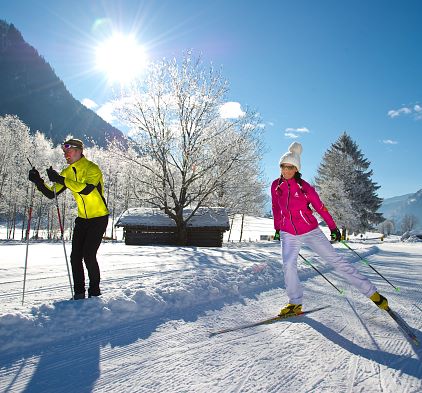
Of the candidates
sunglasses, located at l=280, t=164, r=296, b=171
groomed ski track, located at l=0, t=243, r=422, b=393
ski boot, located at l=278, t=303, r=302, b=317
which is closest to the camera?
groomed ski track, located at l=0, t=243, r=422, b=393

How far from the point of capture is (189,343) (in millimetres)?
2740

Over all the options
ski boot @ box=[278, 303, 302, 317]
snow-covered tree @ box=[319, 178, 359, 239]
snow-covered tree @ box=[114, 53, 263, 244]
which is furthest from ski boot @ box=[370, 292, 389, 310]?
snow-covered tree @ box=[319, 178, 359, 239]

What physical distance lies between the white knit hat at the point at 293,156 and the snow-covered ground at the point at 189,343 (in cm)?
189

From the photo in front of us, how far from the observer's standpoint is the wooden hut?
20.1 meters

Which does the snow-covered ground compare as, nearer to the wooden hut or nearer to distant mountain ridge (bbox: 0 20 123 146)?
the wooden hut

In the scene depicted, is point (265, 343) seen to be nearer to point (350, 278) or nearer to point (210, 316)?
point (210, 316)

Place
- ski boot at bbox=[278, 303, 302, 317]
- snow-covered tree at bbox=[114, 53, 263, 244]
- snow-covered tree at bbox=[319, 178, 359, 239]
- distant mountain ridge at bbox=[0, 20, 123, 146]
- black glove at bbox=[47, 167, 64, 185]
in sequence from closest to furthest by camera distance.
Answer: black glove at bbox=[47, 167, 64, 185], ski boot at bbox=[278, 303, 302, 317], snow-covered tree at bbox=[114, 53, 263, 244], snow-covered tree at bbox=[319, 178, 359, 239], distant mountain ridge at bbox=[0, 20, 123, 146]

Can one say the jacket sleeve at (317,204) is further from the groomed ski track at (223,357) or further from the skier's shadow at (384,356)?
the skier's shadow at (384,356)

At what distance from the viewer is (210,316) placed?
356 cm

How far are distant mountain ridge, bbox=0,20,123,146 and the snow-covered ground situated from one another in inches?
6021

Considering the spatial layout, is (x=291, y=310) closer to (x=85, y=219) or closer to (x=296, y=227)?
(x=296, y=227)

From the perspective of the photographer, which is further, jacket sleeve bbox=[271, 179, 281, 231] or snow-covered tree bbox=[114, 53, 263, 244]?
snow-covered tree bbox=[114, 53, 263, 244]

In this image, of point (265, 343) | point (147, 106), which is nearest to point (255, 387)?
point (265, 343)

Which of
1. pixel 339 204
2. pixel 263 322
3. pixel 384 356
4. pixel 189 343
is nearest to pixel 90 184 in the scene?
pixel 189 343
